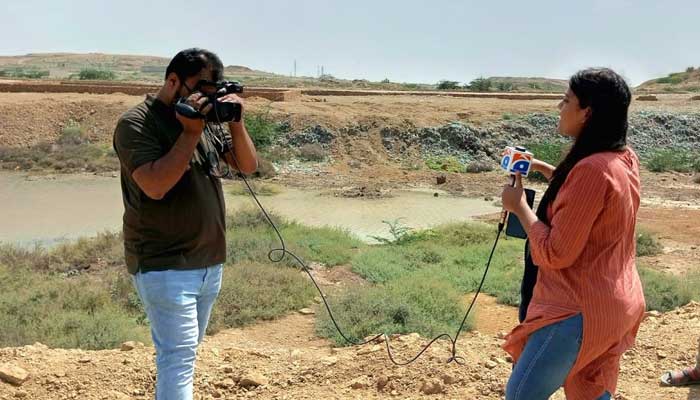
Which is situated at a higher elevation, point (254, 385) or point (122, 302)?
point (254, 385)

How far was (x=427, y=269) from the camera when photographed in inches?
368

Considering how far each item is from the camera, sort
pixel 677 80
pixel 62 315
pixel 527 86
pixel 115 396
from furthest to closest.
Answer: pixel 527 86 < pixel 677 80 < pixel 62 315 < pixel 115 396

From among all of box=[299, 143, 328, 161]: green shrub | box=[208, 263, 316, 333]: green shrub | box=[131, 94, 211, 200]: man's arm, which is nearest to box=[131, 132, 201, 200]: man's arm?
box=[131, 94, 211, 200]: man's arm

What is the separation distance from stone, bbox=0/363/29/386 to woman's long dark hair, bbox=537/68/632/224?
3.11 m

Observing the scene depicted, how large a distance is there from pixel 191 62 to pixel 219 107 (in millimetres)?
192

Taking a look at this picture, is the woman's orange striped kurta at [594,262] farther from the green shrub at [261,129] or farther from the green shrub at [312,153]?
the green shrub at [312,153]

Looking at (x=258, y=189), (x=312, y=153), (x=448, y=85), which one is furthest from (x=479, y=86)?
(x=258, y=189)

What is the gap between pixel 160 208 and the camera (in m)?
2.43

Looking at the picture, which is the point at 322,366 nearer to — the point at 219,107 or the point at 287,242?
the point at 219,107

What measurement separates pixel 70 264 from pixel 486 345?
7.19 meters

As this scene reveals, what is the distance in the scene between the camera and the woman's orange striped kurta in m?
2.07

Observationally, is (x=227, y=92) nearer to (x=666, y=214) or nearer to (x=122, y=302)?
(x=122, y=302)

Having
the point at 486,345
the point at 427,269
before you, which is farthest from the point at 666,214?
the point at 486,345

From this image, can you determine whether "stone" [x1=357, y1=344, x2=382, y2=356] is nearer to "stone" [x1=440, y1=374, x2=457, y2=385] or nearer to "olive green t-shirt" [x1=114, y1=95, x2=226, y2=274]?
"stone" [x1=440, y1=374, x2=457, y2=385]
